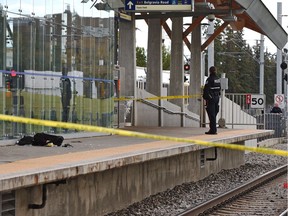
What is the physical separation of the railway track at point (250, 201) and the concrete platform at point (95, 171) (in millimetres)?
1110

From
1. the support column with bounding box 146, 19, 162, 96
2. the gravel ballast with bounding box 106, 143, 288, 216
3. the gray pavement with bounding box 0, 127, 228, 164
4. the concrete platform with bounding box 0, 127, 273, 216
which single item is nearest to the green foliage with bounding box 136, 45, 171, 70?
the support column with bounding box 146, 19, 162, 96

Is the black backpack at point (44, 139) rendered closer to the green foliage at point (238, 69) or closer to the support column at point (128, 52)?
the support column at point (128, 52)

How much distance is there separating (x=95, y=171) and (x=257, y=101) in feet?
71.8

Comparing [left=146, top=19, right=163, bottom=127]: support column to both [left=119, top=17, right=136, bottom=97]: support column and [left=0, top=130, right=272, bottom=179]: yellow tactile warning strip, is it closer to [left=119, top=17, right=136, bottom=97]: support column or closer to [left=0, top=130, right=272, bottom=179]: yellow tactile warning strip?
[left=119, top=17, right=136, bottom=97]: support column

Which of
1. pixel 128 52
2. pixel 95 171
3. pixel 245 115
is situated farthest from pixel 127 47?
pixel 95 171

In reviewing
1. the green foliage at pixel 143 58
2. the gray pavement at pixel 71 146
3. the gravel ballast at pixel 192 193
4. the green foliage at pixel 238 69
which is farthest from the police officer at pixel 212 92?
the green foliage at pixel 238 69

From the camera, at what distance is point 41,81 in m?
13.8

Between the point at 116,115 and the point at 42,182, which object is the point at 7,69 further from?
the point at 116,115

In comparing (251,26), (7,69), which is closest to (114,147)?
(7,69)

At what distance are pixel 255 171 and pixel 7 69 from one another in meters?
9.67

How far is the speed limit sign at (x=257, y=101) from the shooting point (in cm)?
3087

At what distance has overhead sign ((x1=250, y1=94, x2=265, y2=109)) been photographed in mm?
30875

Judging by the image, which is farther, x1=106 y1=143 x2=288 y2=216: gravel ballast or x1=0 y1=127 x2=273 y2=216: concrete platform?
x1=106 y1=143 x2=288 y2=216: gravel ballast

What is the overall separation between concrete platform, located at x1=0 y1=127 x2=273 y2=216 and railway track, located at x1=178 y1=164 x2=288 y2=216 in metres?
1.11
